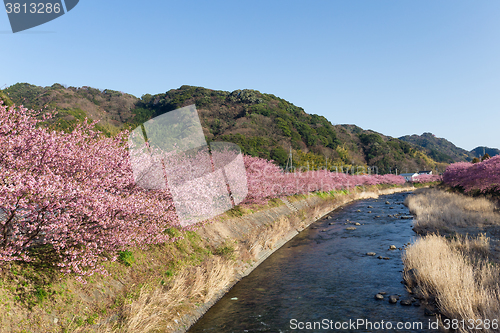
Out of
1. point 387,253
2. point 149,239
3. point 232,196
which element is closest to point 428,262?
point 387,253

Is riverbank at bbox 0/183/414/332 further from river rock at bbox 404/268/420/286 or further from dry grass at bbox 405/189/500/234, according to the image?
dry grass at bbox 405/189/500/234

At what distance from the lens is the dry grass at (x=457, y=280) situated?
8.90 meters

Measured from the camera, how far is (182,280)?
11.0 meters

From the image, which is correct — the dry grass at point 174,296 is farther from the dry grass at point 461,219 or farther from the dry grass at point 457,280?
the dry grass at point 461,219

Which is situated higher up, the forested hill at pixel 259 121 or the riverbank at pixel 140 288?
the forested hill at pixel 259 121

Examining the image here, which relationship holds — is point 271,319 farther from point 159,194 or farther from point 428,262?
point 428,262

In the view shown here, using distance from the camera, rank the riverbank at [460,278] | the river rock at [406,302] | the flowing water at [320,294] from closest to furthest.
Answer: the riverbank at [460,278]
the flowing water at [320,294]
the river rock at [406,302]

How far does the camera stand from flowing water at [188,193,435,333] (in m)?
10.2

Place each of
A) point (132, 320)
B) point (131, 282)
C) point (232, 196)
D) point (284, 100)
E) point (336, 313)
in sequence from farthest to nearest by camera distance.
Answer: point (284, 100) < point (232, 196) < point (336, 313) < point (131, 282) < point (132, 320)

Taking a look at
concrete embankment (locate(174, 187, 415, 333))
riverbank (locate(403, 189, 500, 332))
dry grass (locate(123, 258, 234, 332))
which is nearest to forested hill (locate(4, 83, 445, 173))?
concrete embankment (locate(174, 187, 415, 333))

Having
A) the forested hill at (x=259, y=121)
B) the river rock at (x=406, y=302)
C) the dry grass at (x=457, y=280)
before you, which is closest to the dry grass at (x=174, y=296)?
the river rock at (x=406, y=302)

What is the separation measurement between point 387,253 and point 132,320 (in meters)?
16.1

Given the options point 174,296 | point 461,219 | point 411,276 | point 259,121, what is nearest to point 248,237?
point 174,296

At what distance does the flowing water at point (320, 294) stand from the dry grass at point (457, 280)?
0.89 m
